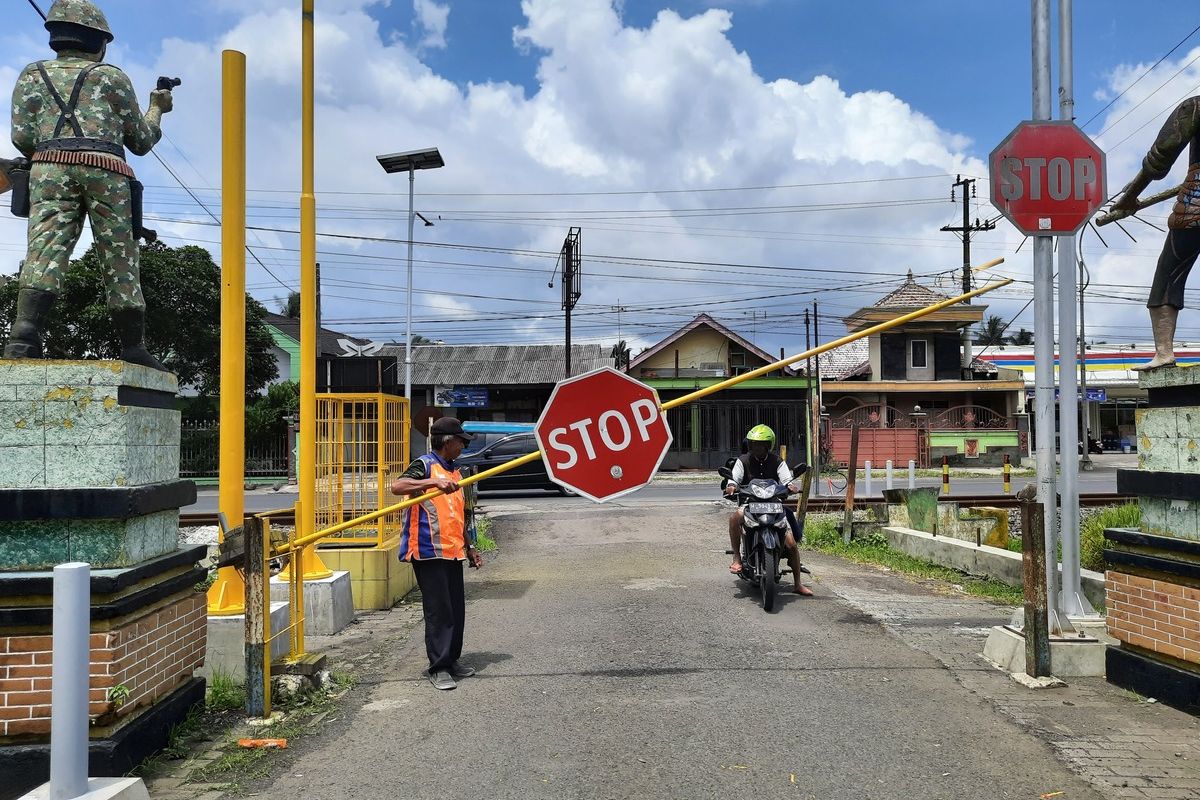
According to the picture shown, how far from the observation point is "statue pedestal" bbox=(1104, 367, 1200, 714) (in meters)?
4.81

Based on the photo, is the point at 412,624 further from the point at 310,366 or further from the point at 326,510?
the point at 310,366

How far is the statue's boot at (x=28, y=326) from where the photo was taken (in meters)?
4.42

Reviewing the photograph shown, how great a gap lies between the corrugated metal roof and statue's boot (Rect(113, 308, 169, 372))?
2981 cm

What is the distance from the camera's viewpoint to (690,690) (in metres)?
5.25

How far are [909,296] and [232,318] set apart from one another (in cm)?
3414

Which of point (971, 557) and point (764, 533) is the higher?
point (764, 533)

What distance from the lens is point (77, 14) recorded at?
4.65 meters

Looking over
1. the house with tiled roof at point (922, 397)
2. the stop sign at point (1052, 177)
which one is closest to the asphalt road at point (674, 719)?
the stop sign at point (1052, 177)

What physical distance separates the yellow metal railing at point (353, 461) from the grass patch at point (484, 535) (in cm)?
367

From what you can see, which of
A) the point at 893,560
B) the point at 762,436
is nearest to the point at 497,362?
the point at 893,560

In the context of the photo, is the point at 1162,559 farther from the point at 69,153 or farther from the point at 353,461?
the point at 353,461

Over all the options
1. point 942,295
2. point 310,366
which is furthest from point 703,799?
point 942,295

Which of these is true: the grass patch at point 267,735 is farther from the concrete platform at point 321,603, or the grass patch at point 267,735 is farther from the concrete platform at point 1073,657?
the concrete platform at point 1073,657

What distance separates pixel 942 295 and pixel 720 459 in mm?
13103
